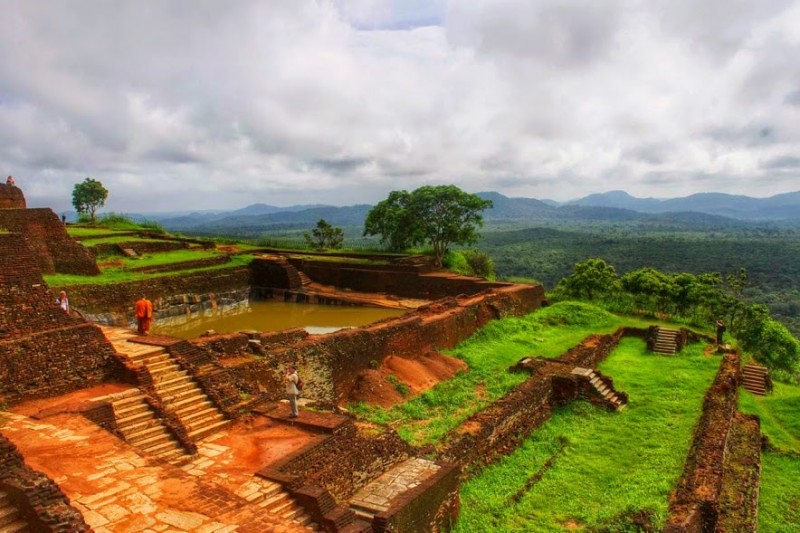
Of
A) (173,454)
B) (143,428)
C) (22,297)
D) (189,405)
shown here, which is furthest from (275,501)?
(22,297)

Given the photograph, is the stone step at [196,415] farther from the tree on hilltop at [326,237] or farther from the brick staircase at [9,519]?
the tree on hilltop at [326,237]

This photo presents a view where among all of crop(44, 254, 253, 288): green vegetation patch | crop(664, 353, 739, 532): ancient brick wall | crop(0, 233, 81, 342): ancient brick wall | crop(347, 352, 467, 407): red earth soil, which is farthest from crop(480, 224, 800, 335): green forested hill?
crop(0, 233, 81, 342): ancient brick wall

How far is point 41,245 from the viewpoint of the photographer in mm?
21438

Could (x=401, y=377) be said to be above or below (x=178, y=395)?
below

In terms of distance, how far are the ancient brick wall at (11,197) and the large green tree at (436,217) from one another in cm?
2095

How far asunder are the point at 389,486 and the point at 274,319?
16654 millimetres

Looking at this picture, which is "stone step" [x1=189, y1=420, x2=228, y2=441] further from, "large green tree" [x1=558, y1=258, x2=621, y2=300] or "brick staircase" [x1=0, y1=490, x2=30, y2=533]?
"large green tree" [x1=558, y1=258, x2=621, y2=300]

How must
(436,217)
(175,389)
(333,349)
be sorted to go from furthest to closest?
(436,217), (333,349), (175,389)

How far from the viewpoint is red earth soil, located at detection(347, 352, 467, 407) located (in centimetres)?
1390

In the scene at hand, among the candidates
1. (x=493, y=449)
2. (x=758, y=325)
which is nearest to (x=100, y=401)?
(x=493, y=449)

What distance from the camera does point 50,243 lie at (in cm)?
2194

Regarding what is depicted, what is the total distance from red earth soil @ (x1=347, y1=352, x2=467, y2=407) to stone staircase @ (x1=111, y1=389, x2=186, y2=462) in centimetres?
593

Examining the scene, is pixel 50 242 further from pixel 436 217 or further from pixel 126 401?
pixel 436 217

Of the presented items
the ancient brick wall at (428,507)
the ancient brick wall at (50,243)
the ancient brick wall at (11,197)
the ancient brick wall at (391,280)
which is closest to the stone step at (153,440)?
the ancient brick wall at (428,507)
